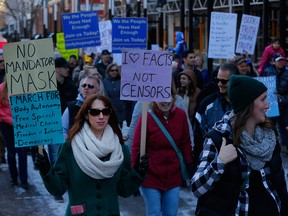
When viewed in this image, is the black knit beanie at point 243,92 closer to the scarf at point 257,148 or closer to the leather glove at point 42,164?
the scarf at point 257,148

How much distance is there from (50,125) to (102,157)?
0.68 m

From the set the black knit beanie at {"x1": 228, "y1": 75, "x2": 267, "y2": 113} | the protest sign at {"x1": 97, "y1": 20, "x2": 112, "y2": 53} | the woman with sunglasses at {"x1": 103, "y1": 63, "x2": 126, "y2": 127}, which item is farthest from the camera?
the protest sign at {"x1": 97, "y1": 20, "x2": 112, "y2": 53}

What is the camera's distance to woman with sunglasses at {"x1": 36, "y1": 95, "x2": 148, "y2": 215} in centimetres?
448

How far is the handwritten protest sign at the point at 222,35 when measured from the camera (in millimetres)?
12406

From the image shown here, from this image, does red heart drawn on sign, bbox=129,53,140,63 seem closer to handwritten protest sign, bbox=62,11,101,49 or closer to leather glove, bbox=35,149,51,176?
leather glove, bbox=35,149,51,176

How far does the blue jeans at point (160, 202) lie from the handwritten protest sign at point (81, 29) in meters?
9.86

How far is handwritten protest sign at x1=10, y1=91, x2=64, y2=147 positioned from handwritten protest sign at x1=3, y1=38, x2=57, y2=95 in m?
0.06

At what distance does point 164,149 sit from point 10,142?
3.71 metres

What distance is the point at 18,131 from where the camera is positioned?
5.04 m

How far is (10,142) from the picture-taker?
934 cm

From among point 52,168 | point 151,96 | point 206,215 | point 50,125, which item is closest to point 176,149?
point 151,96

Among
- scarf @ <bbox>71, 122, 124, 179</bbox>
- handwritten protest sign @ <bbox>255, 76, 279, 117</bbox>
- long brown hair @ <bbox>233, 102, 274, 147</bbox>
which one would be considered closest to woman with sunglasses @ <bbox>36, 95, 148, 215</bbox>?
scarf @ <bbox>71, 122, 124, 179</bbox>

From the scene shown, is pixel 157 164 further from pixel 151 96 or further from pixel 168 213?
pixel 151 96

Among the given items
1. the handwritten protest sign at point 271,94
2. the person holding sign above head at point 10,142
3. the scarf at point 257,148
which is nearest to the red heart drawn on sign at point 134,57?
the scarf at point 257,148
